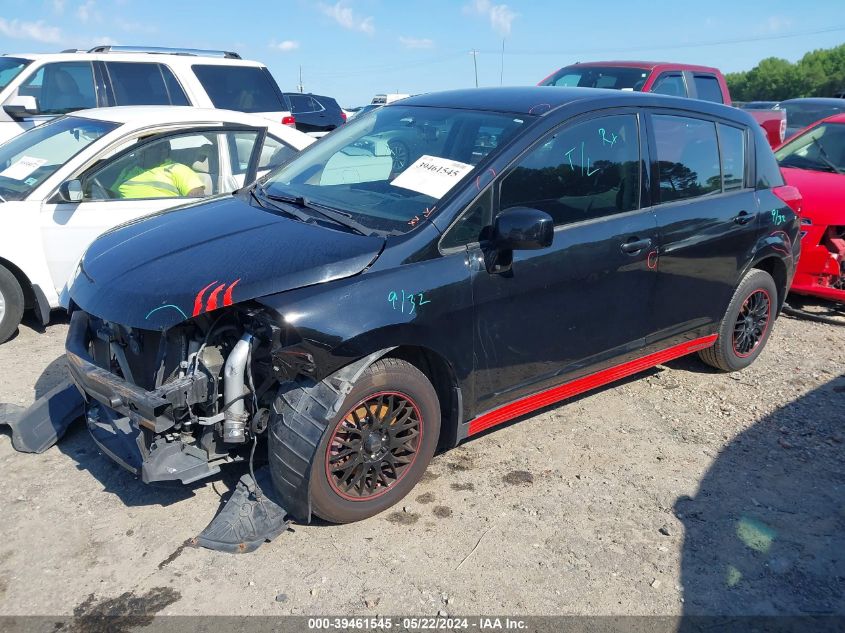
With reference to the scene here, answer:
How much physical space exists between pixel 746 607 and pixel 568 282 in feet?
5.61

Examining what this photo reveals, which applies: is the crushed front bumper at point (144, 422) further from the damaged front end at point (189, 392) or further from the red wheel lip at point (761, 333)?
the red wheel lip at point (761, 333)

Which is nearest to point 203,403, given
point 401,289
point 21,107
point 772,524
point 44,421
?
point 401,289

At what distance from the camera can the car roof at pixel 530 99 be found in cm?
407

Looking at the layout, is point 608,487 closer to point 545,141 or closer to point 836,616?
point 836,616

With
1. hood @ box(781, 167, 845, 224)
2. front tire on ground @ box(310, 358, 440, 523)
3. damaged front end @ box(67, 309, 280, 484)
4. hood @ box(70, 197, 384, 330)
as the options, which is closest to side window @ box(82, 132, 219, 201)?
hood @ box(70, 197, 384, 330)

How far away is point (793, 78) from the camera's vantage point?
5853 centimetres

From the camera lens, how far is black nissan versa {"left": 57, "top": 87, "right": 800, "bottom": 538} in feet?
10.6

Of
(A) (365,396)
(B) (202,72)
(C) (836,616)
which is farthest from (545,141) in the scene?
(B) (202,72)

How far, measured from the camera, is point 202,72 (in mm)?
8984

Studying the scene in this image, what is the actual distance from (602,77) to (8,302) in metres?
8.15

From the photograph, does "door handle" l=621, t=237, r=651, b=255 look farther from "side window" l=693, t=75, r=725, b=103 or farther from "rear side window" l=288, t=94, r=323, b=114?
"rear side window" l=288, t=94, r=323, b=114

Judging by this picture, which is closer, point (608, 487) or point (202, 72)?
point (608, 487)

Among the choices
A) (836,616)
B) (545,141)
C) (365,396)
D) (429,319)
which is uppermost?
(545,141)

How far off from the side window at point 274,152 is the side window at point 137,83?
2.84m
